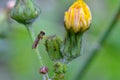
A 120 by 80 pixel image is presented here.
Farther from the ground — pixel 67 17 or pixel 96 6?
pixel 67 17

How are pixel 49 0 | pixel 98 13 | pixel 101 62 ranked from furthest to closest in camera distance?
pixel 49 0 → pixel 98 13 → pixel 101 62

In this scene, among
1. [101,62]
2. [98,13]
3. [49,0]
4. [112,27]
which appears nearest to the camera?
[112,27]

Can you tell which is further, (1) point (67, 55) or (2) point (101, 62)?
(2) point (101, 62)

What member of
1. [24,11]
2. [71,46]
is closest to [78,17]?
[71,46]

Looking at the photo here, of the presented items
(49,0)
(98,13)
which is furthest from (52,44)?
(49,0)

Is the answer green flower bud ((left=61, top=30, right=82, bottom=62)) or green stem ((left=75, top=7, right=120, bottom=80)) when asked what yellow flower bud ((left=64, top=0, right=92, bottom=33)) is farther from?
green stem ((left=75, top=7, right=120, bottom=80))

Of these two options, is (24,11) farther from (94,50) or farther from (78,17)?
(94,50)

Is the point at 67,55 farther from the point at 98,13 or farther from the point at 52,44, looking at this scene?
the point at 98,13
